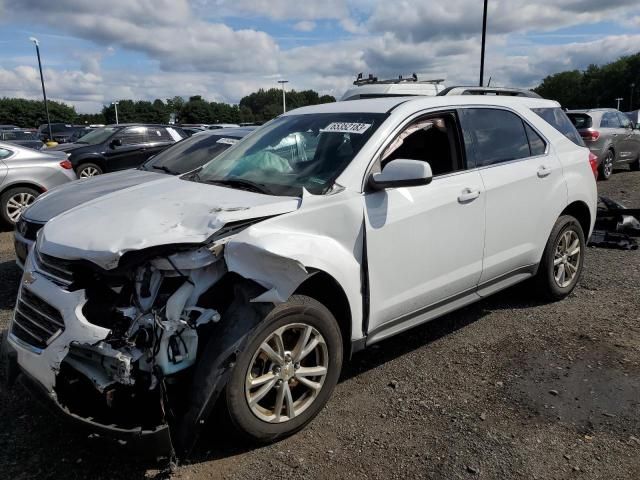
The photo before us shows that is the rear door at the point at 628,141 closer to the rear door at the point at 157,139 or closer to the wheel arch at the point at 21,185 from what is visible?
the rear door at the point at 157,139

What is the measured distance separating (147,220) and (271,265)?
0.75m

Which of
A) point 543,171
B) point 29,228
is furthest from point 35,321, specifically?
point 543,171

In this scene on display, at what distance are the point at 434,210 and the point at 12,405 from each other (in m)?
2.94

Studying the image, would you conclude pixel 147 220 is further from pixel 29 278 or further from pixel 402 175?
pixel 402 175

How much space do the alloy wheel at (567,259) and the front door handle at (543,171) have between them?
2.11ft

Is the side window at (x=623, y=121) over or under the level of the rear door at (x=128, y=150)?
over

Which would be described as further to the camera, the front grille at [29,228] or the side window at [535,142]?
the front grille at [29,228]

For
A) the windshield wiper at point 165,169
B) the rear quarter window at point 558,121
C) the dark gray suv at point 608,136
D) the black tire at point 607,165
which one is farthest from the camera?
the black tire at point 607,165

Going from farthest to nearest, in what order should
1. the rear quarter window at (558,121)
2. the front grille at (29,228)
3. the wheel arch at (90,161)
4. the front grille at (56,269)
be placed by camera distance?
the wheel arch at (90,161) < the front grille at (29,228) < the rear quarter window at (558,121) < the front grille at (56,269)

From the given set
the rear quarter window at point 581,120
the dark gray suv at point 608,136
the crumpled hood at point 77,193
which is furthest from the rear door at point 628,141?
the crumpled hood at point 77,193

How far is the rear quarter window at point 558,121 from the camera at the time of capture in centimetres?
482

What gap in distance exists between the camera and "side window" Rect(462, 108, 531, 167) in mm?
4031

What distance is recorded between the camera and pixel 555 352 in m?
4.04

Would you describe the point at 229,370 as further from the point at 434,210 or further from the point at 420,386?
the point at 434,210
